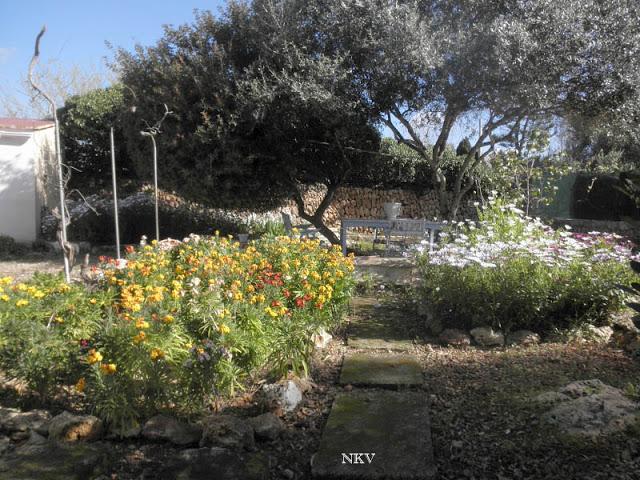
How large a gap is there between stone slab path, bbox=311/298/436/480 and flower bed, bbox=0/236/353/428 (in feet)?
1.48

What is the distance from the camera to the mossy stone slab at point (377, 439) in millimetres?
2445

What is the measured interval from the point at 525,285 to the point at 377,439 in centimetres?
236

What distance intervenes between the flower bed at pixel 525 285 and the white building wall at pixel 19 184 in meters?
8.73

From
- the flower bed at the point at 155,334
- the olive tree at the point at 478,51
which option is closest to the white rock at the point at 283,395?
the flower bed at the point at 155,334

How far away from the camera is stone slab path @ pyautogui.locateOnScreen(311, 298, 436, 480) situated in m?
2.47

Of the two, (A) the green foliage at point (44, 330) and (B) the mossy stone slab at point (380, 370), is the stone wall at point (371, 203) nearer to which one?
(B) the mossy stone slab at point (380, 370)

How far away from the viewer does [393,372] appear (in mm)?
3768

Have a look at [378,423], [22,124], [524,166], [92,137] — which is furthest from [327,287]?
[92,137]

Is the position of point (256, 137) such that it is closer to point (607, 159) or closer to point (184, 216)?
point (184, 216)

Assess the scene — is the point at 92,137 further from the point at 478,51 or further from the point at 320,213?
the point at 478,51

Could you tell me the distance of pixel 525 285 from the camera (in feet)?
14.8

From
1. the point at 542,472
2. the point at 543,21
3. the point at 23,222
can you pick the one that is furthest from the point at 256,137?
the point at 542,472

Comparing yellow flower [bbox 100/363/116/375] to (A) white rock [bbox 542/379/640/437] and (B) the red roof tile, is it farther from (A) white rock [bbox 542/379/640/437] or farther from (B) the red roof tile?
(B) the red roof tile

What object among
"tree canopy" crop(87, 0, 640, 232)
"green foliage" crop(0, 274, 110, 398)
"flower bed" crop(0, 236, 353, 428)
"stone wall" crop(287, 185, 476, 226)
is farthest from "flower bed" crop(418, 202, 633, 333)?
"stone wall" crop(287, 185, 476, 226)
